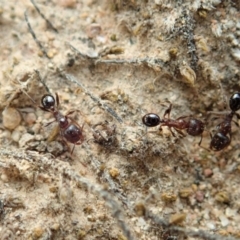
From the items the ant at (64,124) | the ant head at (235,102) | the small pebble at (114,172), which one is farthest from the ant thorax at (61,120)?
the ant head at (235,102)

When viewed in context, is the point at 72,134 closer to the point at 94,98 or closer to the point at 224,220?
the point at 94,98

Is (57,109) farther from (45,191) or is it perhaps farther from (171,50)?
(171,50)

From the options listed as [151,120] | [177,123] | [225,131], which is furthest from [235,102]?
[151,120]

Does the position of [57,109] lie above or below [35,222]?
above

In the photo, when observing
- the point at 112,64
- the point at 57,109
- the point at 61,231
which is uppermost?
the point at 112,64

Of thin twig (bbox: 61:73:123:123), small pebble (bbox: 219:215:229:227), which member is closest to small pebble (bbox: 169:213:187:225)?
small pebble (bbox: 219:215:229:227)

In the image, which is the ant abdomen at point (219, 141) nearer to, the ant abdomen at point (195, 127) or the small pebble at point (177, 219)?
the ant abdomen at point (195, 127)

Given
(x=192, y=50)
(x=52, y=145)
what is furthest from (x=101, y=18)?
(x=52, y=145)
